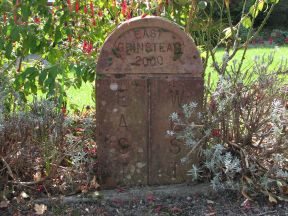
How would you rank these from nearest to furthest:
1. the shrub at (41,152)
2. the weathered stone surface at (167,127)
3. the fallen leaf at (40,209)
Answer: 1. the fallen leaf at (40,209)
2. the shrub at (41,152)
3. the weathered stone surface at (167,127)

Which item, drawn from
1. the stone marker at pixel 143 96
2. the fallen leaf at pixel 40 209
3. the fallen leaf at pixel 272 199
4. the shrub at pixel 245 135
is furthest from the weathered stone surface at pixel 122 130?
the fallen leaf at pixel 272 199

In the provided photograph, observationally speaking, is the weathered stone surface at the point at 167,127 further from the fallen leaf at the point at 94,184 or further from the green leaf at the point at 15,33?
the green leaf at the point at 15,33

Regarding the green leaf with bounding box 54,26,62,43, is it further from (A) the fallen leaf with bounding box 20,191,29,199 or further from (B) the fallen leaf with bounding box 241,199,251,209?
(B) the fallen leaf with bounding box 241,199,251,209

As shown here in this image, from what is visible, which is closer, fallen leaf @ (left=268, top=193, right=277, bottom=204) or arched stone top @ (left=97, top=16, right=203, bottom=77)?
fallen leaf @ (left=268, top=193, right=277, bottom=204)

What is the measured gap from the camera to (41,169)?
153 inches

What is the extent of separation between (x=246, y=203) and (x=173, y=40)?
1.21 meters

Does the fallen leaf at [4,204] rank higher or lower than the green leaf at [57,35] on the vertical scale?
lower

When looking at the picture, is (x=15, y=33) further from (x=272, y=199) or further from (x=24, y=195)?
(x=272, y=199)

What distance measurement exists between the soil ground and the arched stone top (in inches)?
33.0

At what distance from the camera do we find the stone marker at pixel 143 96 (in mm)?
3744

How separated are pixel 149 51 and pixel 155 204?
105 cm

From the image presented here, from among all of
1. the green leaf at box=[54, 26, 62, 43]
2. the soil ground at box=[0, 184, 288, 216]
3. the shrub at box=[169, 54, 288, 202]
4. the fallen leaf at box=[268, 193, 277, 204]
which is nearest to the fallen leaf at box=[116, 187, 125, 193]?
the soil ground at box=[0, 184, 288, 216]

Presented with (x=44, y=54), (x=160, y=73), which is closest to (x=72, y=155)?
(x=160, y=73)

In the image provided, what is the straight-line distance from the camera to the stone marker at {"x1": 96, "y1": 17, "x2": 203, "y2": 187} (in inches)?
147
